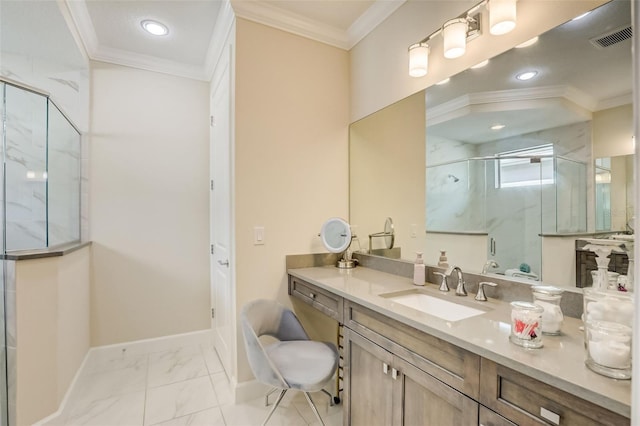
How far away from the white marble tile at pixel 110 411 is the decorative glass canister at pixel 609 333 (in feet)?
7.49

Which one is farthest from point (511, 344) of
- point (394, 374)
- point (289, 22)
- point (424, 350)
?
point (289, 22)

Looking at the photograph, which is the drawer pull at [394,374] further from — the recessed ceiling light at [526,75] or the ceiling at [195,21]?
the ceiling at [195,21]

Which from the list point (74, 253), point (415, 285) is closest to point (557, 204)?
point (415, 285)

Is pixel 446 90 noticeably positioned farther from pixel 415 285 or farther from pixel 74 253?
pixel 74 253

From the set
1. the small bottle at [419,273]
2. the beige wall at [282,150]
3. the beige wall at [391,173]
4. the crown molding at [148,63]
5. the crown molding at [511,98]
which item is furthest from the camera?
the crown molding at [148,63]

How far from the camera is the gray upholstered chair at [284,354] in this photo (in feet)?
5.02

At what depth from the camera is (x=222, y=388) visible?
2188 millimetres

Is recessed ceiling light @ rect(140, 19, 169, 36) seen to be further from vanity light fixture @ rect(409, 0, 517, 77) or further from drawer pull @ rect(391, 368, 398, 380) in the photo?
drawer pull @ rect(391, 368, 398, 380)

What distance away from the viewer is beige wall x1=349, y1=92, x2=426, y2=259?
193cm

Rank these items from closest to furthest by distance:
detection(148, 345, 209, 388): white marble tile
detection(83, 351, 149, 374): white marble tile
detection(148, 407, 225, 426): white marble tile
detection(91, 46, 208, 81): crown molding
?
detection(148, 407, 225, 426): white marble tile, detection(148, 345, 209, 388): white marble tile, detection(83, 351, 149, 374): white marble tile, detection(91, 46, 208, 81): crown molding

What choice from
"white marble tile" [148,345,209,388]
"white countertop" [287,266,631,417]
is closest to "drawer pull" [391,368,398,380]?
"white countertop" [287,266,631,417]

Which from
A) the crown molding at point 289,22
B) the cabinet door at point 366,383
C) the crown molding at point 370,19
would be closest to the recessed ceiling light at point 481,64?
the crown molding at point 370,19

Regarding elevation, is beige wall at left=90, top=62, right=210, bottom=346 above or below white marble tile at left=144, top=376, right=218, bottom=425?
above

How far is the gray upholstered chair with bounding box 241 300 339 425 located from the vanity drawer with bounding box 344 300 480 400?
1.16 feet
